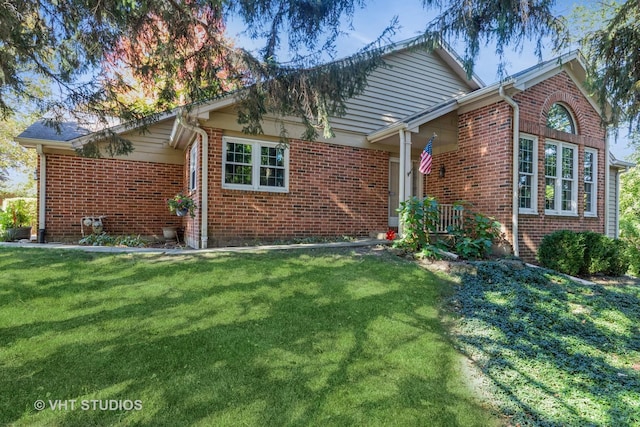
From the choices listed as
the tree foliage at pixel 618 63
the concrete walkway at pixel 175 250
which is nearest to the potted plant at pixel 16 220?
the concrete walkway at pixel 175 250

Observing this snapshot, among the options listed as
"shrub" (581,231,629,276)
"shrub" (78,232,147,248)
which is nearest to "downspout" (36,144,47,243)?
"shrub" (78,232,147,248)

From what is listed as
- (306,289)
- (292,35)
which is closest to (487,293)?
(306,289)

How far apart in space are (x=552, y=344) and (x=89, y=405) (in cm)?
458

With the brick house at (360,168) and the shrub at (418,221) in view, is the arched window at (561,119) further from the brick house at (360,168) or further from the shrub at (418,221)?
the shrub at (418,221)

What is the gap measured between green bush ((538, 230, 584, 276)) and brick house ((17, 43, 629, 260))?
541 mm

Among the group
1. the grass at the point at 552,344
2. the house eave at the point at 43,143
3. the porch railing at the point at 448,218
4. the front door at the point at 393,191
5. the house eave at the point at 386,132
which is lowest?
the grass at the point at 552,344

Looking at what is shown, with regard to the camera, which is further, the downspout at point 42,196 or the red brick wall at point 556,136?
the downspout at point 42,196

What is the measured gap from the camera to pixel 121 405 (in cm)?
253

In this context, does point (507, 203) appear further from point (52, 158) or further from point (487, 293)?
point (52, 158)

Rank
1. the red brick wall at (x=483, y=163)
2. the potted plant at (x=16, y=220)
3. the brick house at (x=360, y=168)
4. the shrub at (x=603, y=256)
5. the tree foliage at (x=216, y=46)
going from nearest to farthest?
the tree foliage at (x=216, y=46)
the shrub at (x=603, y=256)
the red brick wall at (x=483, y=163)
the brick house at (x=360, y=168)
the potted plant at (x=16, y=220)

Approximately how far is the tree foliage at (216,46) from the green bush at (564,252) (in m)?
4.17

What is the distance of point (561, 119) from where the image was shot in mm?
8914

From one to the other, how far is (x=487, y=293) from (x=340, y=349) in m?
2.90

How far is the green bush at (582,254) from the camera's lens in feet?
22.6
